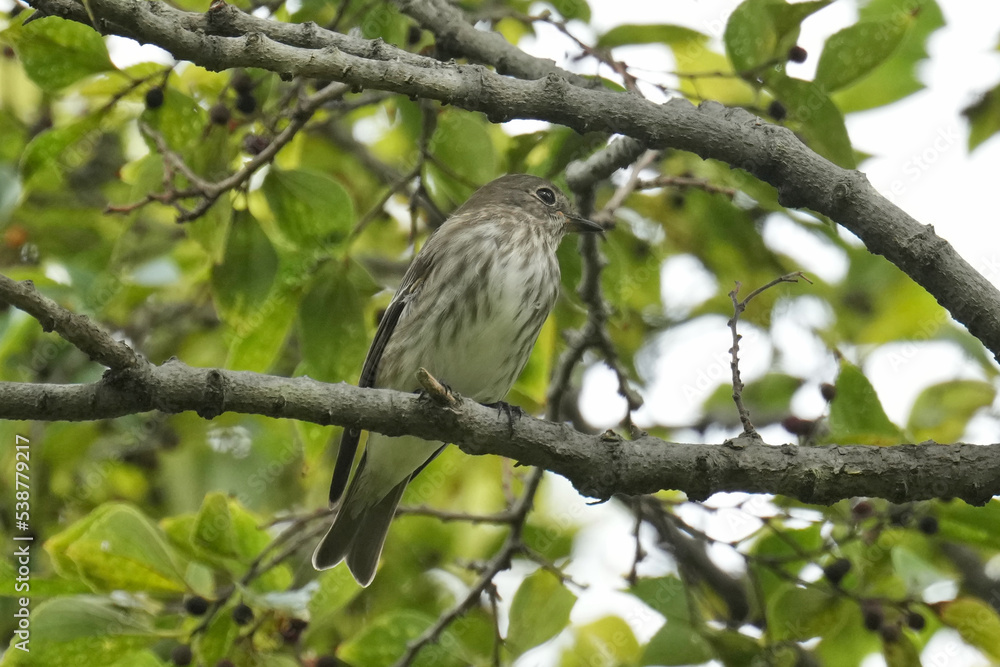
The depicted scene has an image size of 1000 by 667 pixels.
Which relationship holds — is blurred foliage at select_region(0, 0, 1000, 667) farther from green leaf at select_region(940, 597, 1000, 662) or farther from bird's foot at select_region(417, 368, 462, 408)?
bird's foot at select_region(417, 368, 462, 408)

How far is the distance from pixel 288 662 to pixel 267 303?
1336mm

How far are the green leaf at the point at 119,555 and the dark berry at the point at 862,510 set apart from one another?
2468 millimetres

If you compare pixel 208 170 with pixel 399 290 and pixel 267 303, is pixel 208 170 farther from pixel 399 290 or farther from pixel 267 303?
pixel 399 290

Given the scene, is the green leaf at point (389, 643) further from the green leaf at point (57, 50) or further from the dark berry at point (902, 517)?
the green leaf at point (57, 50)

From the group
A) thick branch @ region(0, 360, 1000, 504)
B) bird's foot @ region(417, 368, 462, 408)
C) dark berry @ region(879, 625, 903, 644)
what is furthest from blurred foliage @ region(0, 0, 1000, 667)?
bird's foot @ region(417, 368, 462, 408)

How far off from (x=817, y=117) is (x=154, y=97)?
239cm

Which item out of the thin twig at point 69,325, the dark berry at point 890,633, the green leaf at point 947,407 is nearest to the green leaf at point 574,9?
the green leaf at point 947,407

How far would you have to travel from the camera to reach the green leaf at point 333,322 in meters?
4.01

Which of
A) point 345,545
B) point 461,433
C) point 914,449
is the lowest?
point 345,545

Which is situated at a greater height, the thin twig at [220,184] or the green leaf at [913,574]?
the thin twig at [220,184]

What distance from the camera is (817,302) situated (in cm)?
586

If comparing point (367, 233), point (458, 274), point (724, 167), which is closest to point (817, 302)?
point (724, 167)

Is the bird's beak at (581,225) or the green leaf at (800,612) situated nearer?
the green leaf at (800,612)

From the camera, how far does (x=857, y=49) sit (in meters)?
3.60
